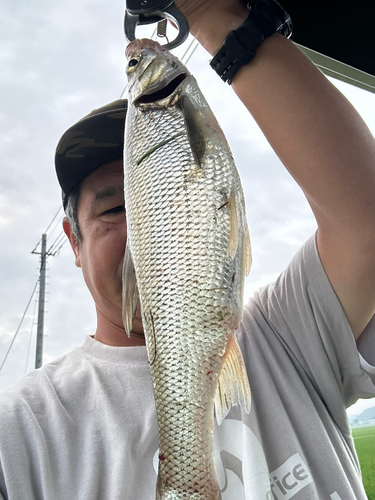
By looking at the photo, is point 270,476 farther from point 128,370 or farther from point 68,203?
point 68,203

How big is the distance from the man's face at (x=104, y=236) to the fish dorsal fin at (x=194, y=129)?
70cm

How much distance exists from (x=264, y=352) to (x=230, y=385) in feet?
2.22

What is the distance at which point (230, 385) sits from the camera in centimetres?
76

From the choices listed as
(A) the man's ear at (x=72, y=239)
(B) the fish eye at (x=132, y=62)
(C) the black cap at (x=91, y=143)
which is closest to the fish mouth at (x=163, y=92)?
(B) the fish eye at (x=132, y=62)

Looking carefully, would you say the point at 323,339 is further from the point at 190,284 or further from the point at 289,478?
the point at 190,284

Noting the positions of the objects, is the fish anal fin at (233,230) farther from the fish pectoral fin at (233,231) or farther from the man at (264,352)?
the man at (264,352)

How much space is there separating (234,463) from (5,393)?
77cm

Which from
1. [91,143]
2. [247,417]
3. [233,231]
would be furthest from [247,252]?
[91,143]

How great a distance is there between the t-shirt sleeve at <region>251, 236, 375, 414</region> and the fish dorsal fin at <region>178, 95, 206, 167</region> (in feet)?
2.21

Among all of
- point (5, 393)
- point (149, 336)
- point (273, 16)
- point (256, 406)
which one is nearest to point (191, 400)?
point (149, 336)

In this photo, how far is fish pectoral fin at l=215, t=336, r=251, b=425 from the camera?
76cm

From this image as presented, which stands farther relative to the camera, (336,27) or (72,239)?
(72,239)

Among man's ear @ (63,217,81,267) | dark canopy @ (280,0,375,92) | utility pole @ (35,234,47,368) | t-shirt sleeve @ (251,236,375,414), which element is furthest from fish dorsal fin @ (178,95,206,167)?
utility pole @ (35,234,47,368)

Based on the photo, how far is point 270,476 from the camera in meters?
1.11
